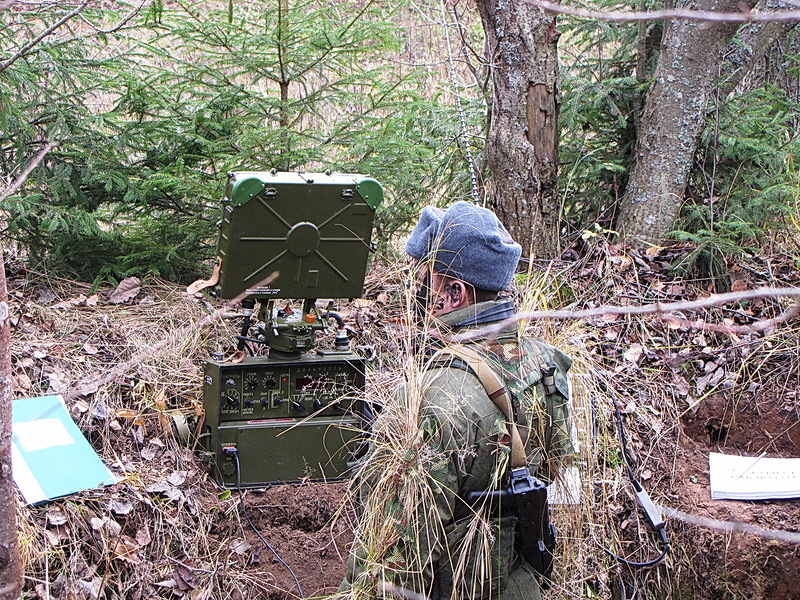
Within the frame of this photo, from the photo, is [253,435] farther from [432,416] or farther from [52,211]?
[52,211]

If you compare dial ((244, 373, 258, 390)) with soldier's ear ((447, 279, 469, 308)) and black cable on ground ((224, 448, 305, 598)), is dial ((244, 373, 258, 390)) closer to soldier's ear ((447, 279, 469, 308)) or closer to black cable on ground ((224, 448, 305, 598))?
black cable on ground ((224, 448, 305, 598))

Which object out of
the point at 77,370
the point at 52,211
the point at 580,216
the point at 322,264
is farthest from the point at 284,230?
the point at 580,216

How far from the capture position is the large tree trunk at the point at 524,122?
17.2 ft

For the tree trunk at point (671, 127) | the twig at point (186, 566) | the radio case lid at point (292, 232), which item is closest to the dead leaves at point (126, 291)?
the radio case lid at point (292, 232)

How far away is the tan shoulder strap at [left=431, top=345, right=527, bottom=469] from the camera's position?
247 centimetres

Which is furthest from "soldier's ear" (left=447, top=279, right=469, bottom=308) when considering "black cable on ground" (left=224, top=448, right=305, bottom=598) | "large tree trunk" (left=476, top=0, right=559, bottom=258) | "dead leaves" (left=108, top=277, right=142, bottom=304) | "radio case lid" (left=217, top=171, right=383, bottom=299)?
"dead leaves" (left=108, top=277, right=142, bottom=304)

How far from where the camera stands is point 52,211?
4746 mm

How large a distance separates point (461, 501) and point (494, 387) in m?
0.45

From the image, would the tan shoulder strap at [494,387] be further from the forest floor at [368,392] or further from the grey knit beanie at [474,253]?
the forest floor at [368,392]

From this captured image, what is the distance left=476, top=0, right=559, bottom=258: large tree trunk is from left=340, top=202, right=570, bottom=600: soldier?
8.63 ft

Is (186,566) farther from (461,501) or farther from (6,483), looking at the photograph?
(6,483)

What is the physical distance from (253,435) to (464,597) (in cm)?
145

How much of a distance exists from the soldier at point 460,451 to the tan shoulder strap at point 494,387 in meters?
0.01

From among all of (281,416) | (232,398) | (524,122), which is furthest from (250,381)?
(524,122)
